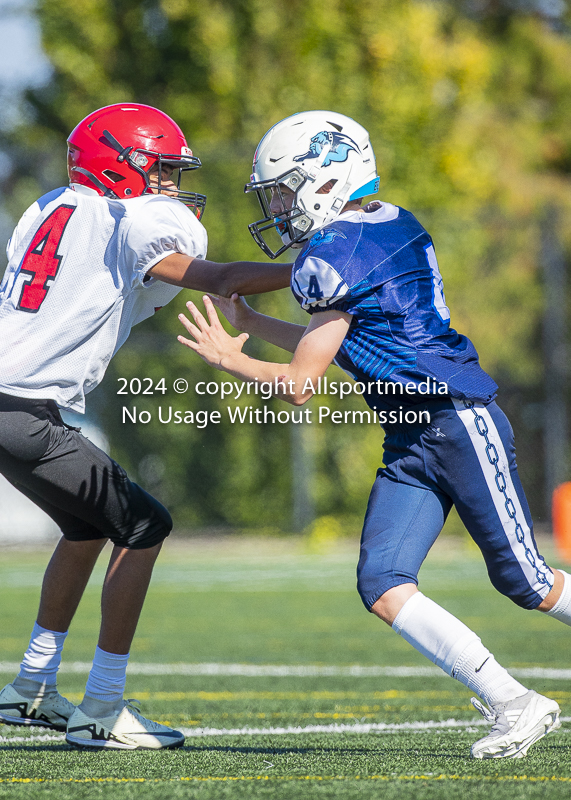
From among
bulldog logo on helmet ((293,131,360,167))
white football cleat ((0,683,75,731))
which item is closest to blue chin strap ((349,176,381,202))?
bulldog logo on helmet ((293,131,360,167))

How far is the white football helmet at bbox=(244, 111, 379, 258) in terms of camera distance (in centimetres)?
308

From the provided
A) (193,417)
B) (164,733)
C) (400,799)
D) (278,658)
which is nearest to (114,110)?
(164,733)

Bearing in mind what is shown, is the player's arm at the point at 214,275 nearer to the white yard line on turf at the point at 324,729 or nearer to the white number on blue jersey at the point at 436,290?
the white number on blue jersey at the point at 436,290

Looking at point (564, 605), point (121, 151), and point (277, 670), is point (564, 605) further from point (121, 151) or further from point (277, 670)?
point (277, 670)

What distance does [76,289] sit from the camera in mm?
3043

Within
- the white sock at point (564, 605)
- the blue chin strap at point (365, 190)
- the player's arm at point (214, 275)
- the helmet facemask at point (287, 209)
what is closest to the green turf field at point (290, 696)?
the white sock at point (564, 605)

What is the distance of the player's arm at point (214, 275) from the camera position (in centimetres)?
301

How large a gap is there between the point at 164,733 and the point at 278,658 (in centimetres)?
199

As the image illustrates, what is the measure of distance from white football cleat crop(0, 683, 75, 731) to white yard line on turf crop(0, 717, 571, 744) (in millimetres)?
60

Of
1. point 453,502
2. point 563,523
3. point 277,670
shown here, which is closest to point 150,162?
point 453,502

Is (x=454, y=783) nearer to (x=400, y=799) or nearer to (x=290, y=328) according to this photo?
(x=400, y=799)

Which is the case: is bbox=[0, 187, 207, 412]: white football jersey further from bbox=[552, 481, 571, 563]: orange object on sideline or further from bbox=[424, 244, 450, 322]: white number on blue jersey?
bbox=[552, 481, 571, 563]: orange object on sideline

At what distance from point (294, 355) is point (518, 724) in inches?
43.2

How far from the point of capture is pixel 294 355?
2.78 metres
